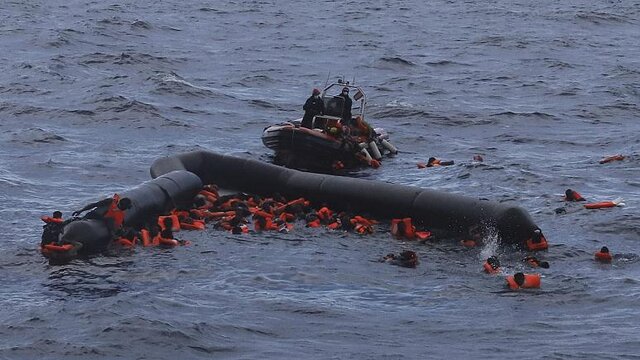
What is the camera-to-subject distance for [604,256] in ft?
72.4

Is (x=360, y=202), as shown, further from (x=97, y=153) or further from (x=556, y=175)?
(x=97, y=153)

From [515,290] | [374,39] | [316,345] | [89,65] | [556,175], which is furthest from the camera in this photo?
[374,39]

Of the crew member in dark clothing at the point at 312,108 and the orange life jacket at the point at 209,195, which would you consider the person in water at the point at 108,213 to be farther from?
the crew member in dark clothing at the point at 312,108

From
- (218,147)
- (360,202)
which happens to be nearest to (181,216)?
(360,202)

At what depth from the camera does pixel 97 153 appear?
32094mm

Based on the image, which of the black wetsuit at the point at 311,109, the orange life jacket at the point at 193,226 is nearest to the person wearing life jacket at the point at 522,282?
the orange life jacket at the point at 193,226

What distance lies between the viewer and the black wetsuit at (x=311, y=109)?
31453 mm

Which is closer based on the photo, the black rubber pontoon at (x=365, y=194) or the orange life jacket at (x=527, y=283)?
the orange life jacket at (x=527, y=283)

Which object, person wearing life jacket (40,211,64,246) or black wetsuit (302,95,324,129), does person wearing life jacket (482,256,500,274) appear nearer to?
person wearing life jacket (40,211,64,246)

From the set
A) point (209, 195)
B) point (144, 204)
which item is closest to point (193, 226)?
point (144, 204)

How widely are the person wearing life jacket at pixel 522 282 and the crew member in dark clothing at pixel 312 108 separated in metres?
12.5

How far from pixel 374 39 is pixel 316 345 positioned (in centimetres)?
4408

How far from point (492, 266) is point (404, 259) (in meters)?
1.68

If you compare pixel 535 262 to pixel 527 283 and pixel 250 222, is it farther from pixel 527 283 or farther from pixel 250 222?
pixel 250 222
